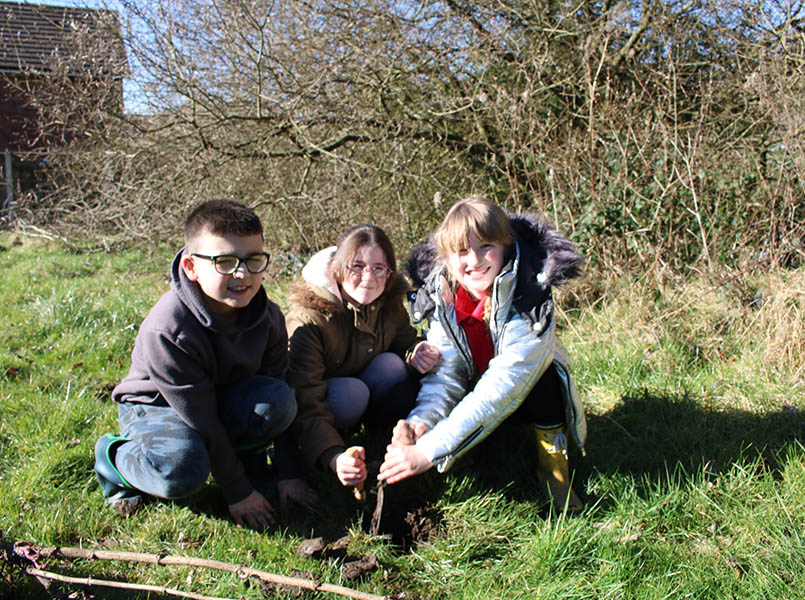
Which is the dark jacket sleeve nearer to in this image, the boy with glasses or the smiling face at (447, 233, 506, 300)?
the boy with glasses

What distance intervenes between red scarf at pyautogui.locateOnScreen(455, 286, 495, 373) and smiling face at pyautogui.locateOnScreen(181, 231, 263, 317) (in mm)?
964

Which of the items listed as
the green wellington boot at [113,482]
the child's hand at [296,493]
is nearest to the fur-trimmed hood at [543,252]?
the child's hand at [296,493]

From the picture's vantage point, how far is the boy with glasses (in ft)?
7.73

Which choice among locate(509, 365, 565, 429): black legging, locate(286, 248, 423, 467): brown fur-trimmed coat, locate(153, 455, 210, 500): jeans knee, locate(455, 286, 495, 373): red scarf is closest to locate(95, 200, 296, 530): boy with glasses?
locate(153, 455, 210, 500): jeans knee

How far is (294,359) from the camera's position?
2.89 meters

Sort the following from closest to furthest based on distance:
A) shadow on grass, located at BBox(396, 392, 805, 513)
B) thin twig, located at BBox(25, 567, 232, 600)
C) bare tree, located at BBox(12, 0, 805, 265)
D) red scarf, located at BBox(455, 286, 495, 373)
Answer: thin twig, located at BBox(25, 567, 232, 600)
shadow on grass, located at BBox(396, 392, 805, 513)
red scarf, located at BBox(455, 286, 495, 373)
bare tree, located at BBox(12, 0, 805, 265)

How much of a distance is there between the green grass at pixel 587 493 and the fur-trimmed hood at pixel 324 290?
2.43ft

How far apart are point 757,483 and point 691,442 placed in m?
0.38

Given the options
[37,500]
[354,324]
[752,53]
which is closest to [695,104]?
[752,53]

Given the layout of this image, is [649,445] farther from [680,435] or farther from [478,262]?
[478,262]

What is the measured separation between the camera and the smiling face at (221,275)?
2.44 m

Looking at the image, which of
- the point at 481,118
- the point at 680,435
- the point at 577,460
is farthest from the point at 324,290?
the point at 481,118

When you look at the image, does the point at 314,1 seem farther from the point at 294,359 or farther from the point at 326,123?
the point at 294,359

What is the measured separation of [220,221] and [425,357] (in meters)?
1.14
